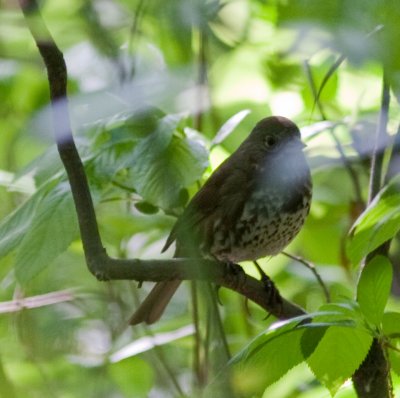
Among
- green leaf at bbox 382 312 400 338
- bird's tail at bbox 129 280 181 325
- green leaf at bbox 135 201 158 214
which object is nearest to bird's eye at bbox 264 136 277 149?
bird's tail at bbox 129 280 181 325

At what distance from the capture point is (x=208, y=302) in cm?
81

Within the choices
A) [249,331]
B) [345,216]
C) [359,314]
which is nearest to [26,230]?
[359,314]

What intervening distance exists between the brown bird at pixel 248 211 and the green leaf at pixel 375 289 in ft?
2.49

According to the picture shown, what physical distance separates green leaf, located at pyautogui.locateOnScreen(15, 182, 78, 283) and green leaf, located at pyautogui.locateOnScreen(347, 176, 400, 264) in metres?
0.41

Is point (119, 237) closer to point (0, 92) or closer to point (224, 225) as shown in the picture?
point (224, 225)

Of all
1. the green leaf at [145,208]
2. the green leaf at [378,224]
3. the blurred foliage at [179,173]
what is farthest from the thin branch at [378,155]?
the green leaf at [145,208]

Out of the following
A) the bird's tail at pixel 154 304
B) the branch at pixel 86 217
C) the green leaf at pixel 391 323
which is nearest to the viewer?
the branch at pixel 86 217

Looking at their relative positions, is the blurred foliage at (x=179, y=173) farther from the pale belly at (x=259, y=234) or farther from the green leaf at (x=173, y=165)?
the pale belly at (x=259, y=234)

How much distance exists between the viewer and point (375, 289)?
1.13 meters

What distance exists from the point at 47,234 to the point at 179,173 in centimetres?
21

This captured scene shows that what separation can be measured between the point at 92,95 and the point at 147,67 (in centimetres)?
25

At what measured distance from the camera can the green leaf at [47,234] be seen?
130 centimetres

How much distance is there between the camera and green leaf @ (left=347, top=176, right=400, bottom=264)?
1.16 meters

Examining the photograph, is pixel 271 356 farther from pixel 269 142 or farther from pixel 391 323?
pixel 269 142
